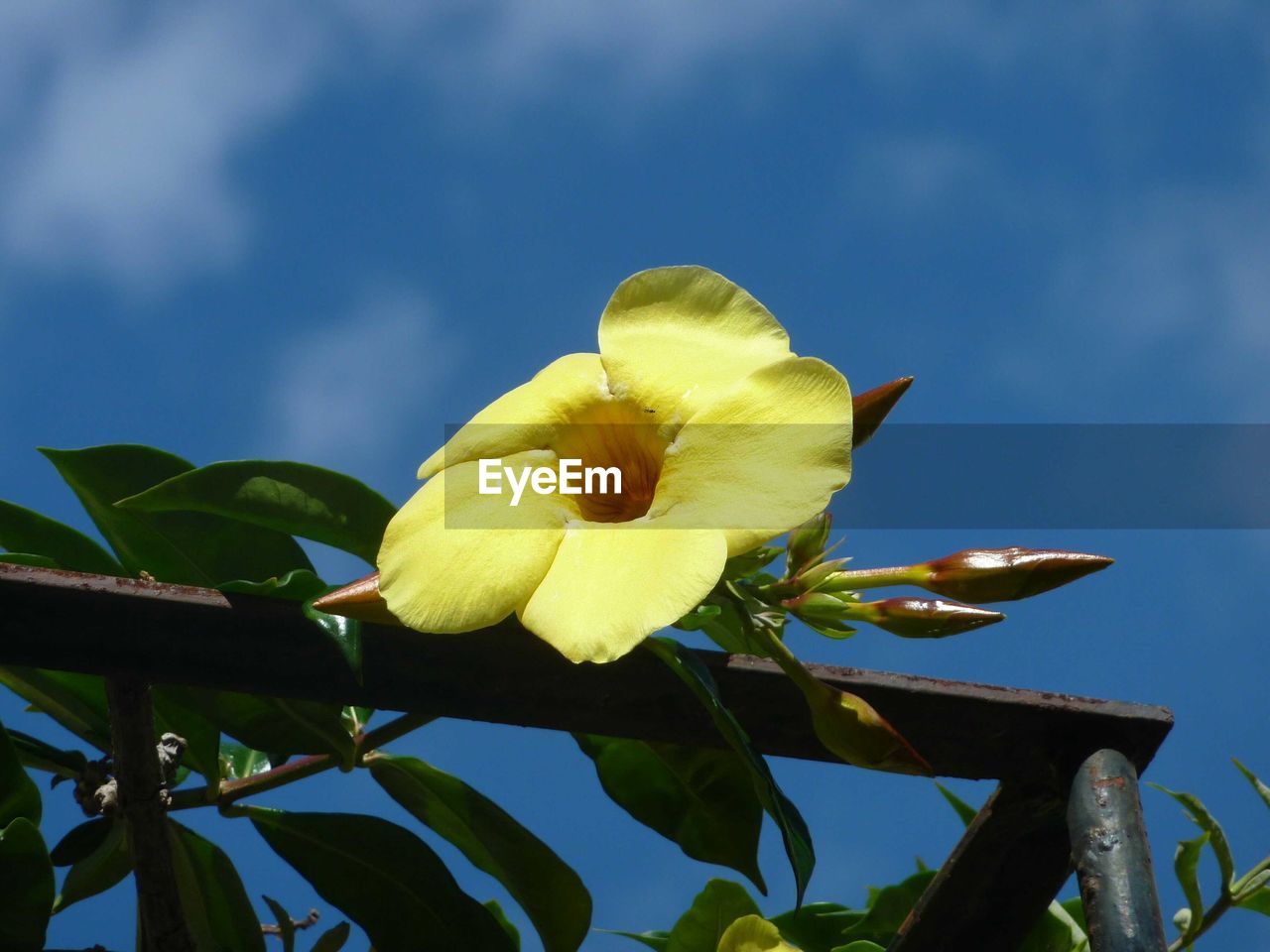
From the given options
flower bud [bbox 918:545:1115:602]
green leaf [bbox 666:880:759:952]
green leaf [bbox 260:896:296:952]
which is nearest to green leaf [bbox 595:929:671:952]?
green leaf [bbox 666:880:759:952]

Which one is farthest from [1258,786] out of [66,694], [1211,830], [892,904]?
[66,694]

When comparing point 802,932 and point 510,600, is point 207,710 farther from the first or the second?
point 802,932

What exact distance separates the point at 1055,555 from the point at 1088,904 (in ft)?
0.97

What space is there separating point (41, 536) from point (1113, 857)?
3.72ft

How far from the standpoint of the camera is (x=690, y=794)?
1.27 m

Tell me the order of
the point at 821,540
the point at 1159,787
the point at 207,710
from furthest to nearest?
1. the point at 1159,787
2. the point at 207,710
3. the point at 821,540

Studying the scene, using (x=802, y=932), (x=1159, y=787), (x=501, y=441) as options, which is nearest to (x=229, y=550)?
(x=501, y=441)

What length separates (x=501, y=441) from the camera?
1.00 m

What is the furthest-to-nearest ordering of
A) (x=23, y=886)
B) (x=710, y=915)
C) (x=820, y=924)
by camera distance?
(x=820, y=924), (x=710, y=915), (x=23, y=886)

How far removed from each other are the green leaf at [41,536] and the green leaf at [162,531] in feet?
0.12

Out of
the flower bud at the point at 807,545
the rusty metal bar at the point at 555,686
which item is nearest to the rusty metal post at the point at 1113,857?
the rusty metal bar at the point at 555,686

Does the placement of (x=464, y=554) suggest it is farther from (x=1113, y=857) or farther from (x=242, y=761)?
(x=242, y=761)

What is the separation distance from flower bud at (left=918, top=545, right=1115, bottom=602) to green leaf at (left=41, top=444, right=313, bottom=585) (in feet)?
2.24

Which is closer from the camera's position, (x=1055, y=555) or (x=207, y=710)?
(x=1055, y=555)
